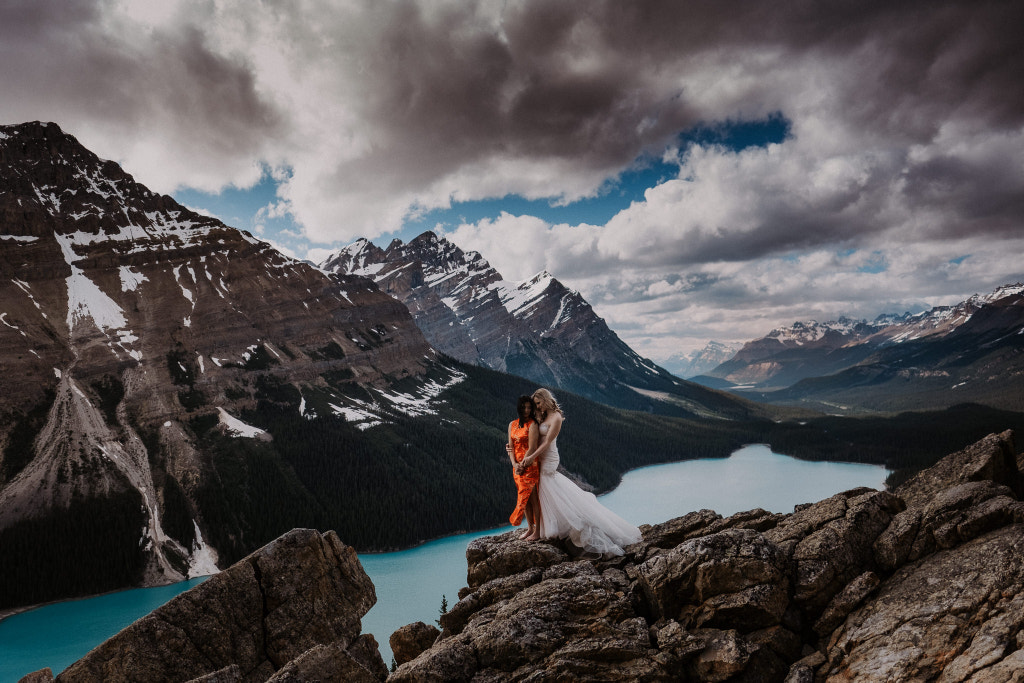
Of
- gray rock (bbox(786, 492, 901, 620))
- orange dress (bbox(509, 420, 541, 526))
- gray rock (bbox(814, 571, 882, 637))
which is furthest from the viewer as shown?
orange dress (bbox(509, 420, 541, 526))

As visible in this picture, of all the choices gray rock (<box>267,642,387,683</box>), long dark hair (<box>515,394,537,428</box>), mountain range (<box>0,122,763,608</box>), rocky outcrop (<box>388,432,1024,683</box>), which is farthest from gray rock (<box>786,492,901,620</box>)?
mountain range (<box>0,122,763,608</box>)

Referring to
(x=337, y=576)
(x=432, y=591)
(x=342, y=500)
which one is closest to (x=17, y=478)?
(x=342, y=500)

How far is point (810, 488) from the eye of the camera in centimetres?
17975

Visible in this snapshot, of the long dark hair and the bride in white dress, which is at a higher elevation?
the long dark hair

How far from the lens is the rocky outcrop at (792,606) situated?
399 inches

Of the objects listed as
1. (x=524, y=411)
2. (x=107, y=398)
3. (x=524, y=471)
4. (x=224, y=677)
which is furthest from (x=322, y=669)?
(x=107, y=398)

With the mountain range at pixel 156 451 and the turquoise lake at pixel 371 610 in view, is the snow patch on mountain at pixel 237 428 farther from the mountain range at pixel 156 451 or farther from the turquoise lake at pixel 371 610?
the turquoise lake at pixel 371 610

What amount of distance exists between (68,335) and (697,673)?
21484 cm

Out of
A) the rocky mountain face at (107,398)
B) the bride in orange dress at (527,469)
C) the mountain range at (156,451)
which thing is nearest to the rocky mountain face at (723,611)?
the bride in orange dress at (527,469)

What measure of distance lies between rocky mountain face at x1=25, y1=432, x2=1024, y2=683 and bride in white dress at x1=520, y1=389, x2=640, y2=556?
47 centimetres

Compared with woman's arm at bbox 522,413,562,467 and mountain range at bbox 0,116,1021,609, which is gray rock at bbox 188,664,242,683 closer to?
woman's arm at bbox 522,413,562,467

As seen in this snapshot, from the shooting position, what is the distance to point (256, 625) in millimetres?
16422

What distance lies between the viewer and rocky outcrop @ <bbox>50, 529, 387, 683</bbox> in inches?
571

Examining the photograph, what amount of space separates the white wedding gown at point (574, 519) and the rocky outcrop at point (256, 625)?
6.32 m
